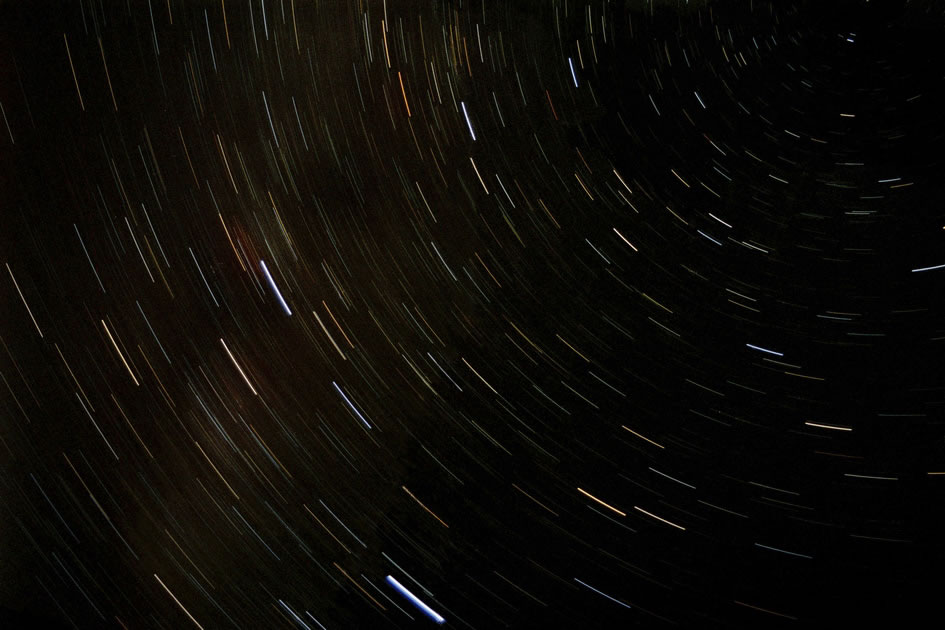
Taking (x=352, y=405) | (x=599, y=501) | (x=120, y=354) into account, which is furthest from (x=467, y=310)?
(x=120, y=354)

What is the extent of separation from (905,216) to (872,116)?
145 millimetres

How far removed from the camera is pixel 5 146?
114 centimetres

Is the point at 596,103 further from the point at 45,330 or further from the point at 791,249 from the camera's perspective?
the point at 45,330

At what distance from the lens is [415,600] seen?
101 cm

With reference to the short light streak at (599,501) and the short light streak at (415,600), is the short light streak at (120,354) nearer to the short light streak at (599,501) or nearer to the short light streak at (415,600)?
the short light streak at (415,600)

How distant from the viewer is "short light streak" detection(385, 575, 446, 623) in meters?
0.99

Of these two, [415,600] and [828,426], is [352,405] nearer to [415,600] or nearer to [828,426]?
[415,600]

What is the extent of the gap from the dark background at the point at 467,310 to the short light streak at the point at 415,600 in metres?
0.01

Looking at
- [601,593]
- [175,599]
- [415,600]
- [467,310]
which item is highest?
[467,310]

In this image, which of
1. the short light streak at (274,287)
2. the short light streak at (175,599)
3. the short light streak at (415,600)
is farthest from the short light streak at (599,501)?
the short light streak at (175,599)

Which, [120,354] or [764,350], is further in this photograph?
[120,354]

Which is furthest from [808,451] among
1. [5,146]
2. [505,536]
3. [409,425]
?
[5,146]

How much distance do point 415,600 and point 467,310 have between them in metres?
0.42

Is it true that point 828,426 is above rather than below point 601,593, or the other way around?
above
